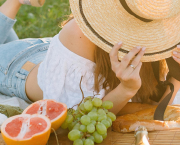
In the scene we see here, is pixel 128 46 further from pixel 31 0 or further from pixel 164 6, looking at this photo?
pixel 31 0

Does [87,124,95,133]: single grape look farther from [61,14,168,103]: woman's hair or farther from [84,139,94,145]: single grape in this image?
[61,14,168,103]: woman's hair

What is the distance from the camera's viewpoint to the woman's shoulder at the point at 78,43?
1.53 meters

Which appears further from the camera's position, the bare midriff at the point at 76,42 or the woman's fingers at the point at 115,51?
the bare midriff at the point at 76,42

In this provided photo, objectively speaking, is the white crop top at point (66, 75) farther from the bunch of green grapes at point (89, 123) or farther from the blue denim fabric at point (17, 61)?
the blue denim fabric at point (17, 61)

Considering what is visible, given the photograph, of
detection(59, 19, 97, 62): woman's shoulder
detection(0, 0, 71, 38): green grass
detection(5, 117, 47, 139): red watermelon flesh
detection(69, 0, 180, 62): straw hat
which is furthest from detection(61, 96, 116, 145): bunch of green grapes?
detection(0, 0, 71, 38): green grass

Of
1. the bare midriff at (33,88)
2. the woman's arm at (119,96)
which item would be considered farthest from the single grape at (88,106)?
the bare midriff at (33,88)

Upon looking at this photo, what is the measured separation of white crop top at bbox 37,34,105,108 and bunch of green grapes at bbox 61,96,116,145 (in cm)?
35

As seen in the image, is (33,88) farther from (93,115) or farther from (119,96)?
(93,115)

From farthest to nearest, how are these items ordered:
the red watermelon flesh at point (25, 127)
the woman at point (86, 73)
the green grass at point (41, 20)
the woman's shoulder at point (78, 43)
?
the green grass at point (41, 20), the woman's shoulder at point (78, 43), the woman at point (86, 73), the red watermelon flesh at point (25, 127)

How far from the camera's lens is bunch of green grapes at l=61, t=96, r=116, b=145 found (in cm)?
107

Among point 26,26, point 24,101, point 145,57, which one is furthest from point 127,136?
point 26,26

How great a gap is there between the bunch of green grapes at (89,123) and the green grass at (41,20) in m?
3.00

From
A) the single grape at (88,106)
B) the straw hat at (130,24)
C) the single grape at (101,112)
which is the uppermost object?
the straw hat at (130,24)

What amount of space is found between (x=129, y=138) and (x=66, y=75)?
613mm
